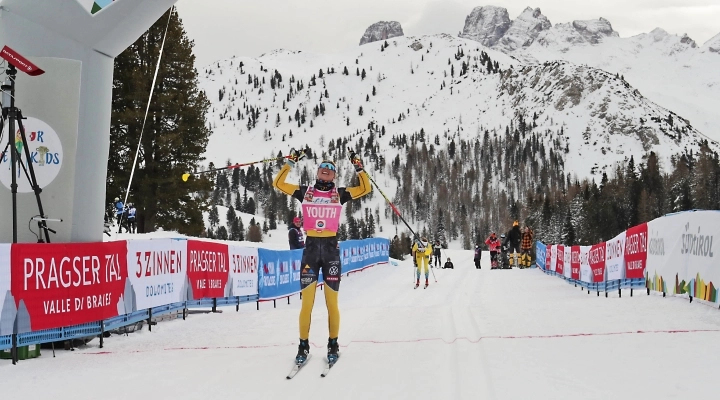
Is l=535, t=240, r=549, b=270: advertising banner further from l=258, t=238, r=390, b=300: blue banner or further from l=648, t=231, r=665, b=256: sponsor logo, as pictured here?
l=648, t=231, r=665, b=256: sponsor logo

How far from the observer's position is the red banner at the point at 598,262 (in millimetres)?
16259

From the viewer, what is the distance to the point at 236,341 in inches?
351

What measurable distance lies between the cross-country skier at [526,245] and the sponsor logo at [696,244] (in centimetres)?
1713

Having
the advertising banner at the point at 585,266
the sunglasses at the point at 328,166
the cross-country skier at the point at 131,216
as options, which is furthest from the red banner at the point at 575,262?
the cross-country skier at the point at 131,216

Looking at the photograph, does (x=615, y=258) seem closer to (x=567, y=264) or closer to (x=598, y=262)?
(x=598, y=262)

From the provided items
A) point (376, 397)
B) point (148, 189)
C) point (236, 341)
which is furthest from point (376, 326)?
point (148, 189)

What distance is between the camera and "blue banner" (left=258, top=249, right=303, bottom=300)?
16281 millimetres

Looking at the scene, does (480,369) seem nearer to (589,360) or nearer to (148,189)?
(589,360)

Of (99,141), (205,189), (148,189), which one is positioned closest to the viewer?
(99,141)

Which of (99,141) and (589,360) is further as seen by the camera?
(99,141)

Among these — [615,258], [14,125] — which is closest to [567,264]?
[615,258]

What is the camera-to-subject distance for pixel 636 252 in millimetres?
13930

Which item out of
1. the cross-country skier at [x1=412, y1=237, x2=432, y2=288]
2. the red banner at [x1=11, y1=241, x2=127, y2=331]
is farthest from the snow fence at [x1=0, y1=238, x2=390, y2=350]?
the cross-country skier at [x1=412, y1=237, x2=432, y2=288]

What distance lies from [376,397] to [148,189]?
81.4 feet
